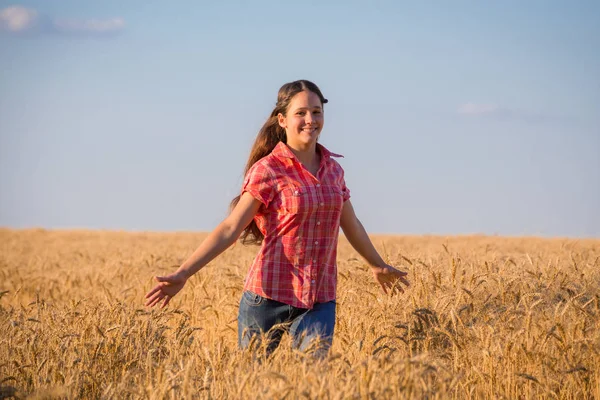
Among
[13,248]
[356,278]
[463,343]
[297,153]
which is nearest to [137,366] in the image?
[297,153]

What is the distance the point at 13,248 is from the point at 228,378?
17.4 meters

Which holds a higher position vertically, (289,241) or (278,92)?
(278,92)

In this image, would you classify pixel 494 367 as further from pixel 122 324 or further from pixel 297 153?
pixel 122 324

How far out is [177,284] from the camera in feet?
14.3

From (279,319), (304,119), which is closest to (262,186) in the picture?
(304,119)

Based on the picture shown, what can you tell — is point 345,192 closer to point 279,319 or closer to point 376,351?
point 279,319

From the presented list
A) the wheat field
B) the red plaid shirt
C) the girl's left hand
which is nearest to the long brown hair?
the red plaid shirt

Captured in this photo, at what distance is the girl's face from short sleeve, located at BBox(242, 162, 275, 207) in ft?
0.93

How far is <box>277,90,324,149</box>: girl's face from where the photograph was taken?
4605mm

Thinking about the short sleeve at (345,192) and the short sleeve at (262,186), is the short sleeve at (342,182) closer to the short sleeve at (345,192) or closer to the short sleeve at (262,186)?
the short sleeve at (345,192)

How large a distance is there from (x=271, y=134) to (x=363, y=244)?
963 mm

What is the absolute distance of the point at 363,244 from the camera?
5062mm

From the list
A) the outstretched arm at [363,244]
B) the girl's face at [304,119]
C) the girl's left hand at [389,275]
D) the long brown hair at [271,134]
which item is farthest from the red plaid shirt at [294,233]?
the girl's left hand at [389,275]

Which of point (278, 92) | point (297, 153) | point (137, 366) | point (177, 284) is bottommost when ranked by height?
point (137, 366)
